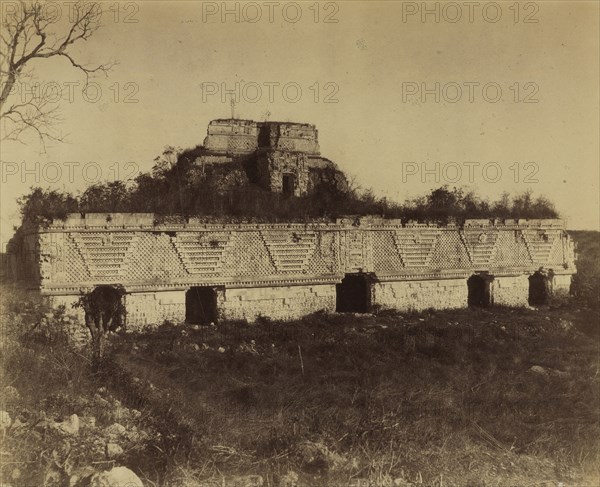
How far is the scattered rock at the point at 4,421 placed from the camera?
596 cm

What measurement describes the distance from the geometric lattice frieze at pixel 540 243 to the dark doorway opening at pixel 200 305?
9931mm

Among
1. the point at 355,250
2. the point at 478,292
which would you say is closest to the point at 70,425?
the point at 355,250

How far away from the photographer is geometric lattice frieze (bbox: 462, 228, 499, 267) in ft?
53.4

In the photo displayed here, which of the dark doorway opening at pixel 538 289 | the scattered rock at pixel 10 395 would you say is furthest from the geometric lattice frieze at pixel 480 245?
the scattered rock at pixel 10 395

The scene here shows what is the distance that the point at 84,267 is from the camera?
12180mm

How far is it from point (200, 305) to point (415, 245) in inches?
248

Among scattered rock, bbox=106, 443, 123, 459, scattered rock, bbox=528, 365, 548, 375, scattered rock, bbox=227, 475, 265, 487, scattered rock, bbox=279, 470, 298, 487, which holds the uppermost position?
scattered rock, bbox=106, 443, 123, 459

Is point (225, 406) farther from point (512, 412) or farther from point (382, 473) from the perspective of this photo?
point (512, 412)

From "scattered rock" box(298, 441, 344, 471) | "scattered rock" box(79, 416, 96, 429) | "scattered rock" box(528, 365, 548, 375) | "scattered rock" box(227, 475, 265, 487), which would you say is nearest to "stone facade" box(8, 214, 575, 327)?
"scattered rock" box(528, 365, 548, 375)

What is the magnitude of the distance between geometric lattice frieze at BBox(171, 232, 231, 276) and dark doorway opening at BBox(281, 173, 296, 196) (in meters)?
4.96

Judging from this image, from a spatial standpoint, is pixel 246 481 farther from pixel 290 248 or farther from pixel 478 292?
pixel 478 292

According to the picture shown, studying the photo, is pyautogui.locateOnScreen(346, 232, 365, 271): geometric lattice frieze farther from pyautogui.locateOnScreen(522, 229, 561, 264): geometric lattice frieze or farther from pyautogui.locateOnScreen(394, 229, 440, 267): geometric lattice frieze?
pyautogui.locateOnScreen(522, 229, 561, 264): geometric lattice frieze

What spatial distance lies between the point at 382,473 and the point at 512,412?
323 centimetres

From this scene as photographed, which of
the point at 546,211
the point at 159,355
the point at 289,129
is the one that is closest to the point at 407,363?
the point at 159,355
